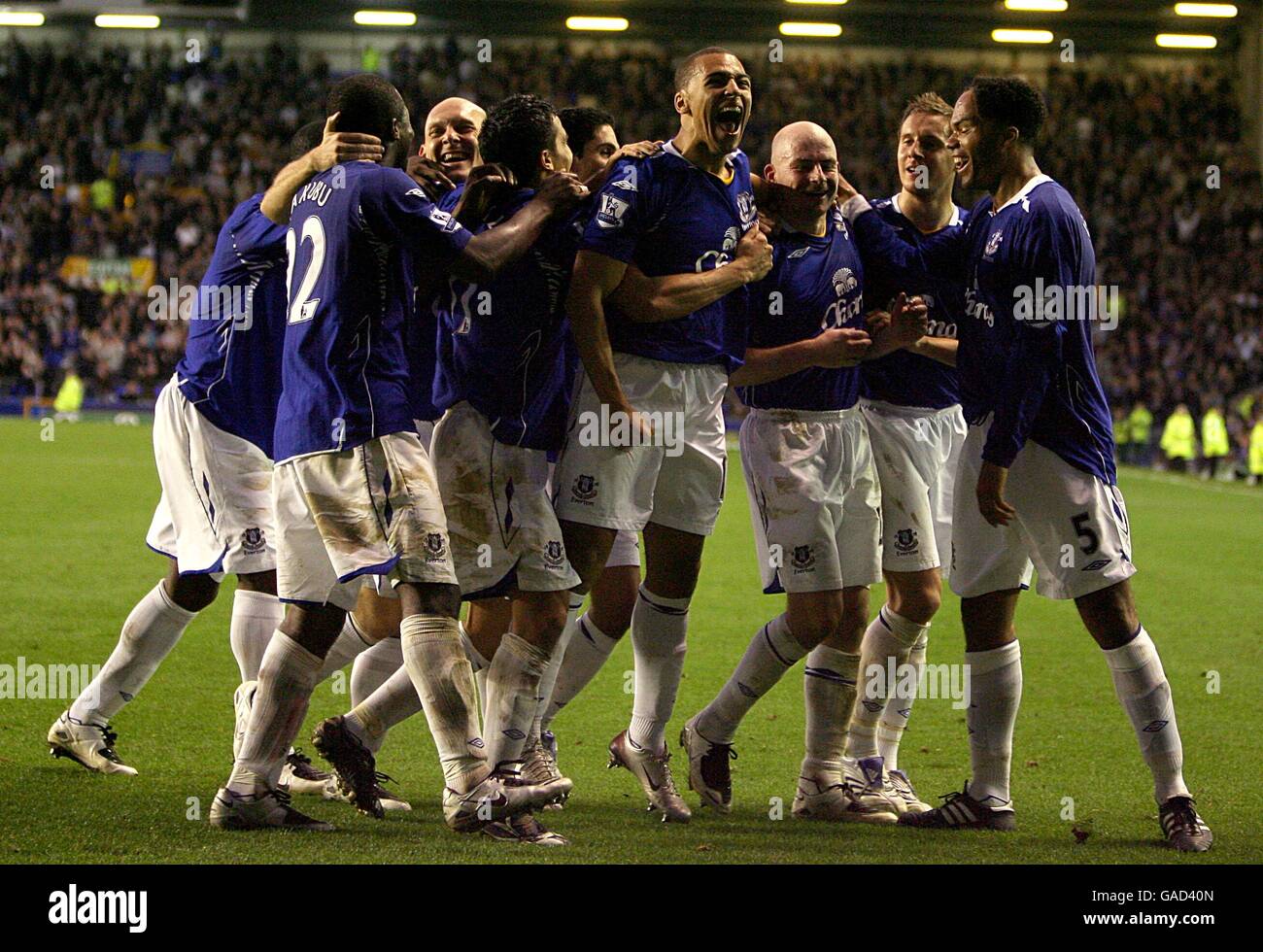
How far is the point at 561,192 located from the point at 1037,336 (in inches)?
63.9

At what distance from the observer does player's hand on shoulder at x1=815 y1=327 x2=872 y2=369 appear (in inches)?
211

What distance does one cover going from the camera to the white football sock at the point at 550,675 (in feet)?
16.0

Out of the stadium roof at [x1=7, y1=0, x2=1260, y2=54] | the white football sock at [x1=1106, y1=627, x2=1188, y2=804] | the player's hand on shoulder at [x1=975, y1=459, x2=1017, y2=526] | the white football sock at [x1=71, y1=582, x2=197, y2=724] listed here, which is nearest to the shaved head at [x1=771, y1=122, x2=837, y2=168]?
the player's hand on shoulder at [x1=975, y1=459, x2=1017, y2=526]

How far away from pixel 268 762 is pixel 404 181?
6.00 ft

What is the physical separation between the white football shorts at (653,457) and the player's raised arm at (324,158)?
1.03m

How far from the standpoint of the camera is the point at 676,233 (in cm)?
510

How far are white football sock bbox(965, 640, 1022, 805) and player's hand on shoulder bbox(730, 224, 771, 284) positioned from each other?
1565mm

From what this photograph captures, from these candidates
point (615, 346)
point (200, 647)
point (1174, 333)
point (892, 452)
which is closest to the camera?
point (615, 346)

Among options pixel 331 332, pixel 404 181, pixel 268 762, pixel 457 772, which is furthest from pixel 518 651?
pixel 404 181

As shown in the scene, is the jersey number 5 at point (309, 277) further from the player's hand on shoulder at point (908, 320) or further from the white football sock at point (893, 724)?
the white football sock at point (893, 724)

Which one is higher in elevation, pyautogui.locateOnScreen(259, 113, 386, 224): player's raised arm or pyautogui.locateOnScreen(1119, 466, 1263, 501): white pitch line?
pyautogui.locateOnScreen(259, 113, 386, 224): player's raised arm

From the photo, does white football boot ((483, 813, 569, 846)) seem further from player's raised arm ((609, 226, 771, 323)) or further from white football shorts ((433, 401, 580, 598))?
player's raised arm ((609, 226, 771, 323))

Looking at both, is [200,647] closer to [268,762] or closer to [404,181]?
[268,762]
